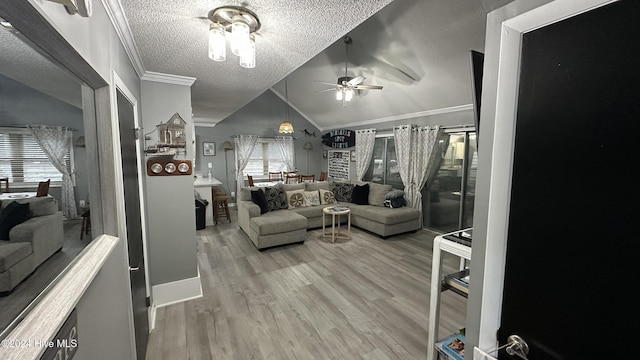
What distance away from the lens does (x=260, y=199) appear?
180 inches

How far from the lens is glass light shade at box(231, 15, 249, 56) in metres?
1.37

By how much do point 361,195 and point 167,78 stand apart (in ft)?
13.2

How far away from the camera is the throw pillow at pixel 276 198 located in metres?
4.77

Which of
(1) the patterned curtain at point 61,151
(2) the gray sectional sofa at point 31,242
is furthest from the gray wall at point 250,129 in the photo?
(2) the gray sectional sofa at point 31,242

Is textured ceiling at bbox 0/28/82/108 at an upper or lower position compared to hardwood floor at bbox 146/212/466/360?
upper

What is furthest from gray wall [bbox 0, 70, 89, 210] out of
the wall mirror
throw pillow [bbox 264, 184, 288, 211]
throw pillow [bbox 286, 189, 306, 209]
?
throw pillow [bbox 286, 189, 306, 209]

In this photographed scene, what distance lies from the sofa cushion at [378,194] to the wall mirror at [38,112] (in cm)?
470

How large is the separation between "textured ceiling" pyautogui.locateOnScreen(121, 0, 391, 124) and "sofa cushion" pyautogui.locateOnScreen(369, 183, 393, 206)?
11.5 ft

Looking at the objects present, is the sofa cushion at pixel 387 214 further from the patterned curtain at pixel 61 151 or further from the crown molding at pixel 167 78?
the patterned curtain at pixel 61 151

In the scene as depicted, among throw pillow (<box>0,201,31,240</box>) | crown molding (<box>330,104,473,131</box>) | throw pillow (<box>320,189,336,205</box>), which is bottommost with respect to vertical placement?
throw pillow (<box>320,189,336,205</box>)

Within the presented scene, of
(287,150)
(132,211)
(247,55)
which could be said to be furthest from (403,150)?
(132,211)

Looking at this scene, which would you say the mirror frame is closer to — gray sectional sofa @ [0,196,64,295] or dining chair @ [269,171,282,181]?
gray sectional sofa @ [0,196,64,295]

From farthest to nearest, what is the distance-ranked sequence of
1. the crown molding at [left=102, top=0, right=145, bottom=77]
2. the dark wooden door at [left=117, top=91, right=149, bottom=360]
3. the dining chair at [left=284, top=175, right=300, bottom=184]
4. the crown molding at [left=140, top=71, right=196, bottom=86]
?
the dining chair at [left=284, top=175, right=300, bottom=184]
the crown molding at [left=140, top=71, right=196, bottom=86]
the dark wooden door at [left=117, top=91, right=149, bottom=360]
the crown molding at [left=102, top=0, right=145, bottom=77]

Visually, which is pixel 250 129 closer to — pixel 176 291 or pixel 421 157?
pixel 421 157
